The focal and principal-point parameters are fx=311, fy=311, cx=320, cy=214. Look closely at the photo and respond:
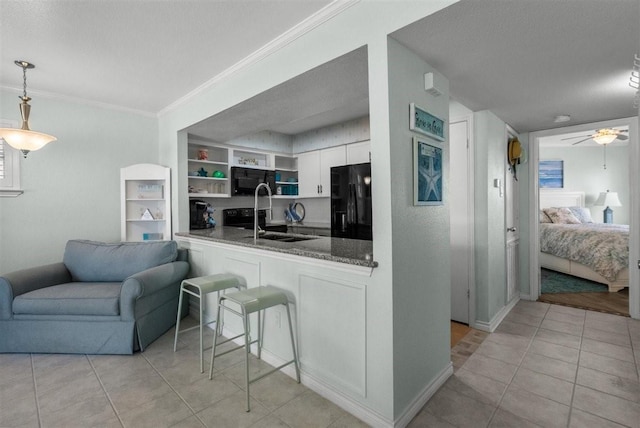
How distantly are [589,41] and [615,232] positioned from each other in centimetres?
397

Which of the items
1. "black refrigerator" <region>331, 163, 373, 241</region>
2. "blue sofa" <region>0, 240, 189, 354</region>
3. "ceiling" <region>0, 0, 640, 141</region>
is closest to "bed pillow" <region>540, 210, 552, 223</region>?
"ceiling" <region>0, 0, 640, 141</region>

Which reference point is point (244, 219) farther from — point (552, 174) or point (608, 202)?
point (608, 202)

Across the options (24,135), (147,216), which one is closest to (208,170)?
(147,216)

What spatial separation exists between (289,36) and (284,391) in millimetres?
2373

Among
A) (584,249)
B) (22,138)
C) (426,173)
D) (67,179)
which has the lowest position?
(584,249)

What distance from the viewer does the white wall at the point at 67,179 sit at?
317 cm

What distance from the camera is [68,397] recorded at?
2000 millimetres

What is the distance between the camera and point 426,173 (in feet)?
6.30

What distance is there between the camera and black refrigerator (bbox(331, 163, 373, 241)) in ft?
12.0

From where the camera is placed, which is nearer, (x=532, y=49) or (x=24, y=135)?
(x=532, y=49)

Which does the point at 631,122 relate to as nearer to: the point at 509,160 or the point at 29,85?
the point at 509,160

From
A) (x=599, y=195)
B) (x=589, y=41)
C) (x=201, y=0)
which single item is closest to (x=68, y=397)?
(x=201, y=0)

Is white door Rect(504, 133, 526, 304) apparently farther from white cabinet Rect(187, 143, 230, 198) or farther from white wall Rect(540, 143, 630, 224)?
white wall Rect(540, 143, 630, 224)

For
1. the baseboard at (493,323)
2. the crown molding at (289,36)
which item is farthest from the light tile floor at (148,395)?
the crown molding at (289,36)
